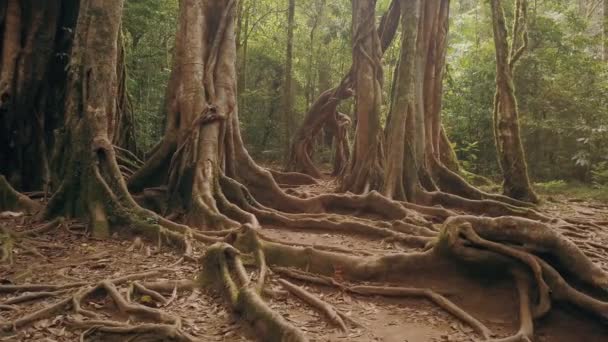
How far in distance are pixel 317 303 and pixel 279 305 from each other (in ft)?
1.09

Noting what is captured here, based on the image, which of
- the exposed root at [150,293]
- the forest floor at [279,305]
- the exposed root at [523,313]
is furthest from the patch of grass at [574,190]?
the exposed root at [150,293]

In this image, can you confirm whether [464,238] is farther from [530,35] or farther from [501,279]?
[530,35]

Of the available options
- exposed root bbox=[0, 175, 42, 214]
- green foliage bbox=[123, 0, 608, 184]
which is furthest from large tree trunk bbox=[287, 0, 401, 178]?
exposed root bbox=[0, 175, 42, 214]

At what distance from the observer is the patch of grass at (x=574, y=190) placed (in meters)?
10.8

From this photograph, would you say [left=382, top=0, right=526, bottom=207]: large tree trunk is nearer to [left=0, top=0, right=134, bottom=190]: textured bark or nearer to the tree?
the tree

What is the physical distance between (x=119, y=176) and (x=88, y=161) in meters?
0.42

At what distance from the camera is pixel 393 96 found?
902 cm

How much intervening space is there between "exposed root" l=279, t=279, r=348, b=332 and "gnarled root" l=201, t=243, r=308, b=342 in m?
0.44

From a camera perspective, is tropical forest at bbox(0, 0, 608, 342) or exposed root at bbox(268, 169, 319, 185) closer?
tropical forest at bbox(0, 0, 608, 342)

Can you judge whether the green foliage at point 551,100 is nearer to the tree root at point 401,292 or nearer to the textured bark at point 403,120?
the textured bark at point 403,120

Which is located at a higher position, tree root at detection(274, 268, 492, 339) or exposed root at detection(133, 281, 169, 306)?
tree root at detection(274, 268, 492, 339)

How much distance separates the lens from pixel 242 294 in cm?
384

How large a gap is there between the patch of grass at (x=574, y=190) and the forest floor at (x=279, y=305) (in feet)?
18.7

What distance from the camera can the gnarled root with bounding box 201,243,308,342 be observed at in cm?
329
